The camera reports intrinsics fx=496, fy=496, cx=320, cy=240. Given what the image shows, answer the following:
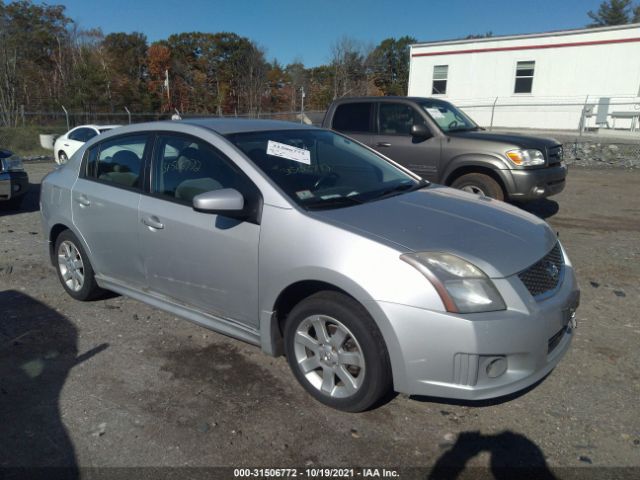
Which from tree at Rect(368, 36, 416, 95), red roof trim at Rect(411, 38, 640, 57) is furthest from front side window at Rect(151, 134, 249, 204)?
tree at Rect(368, 36, 416, 95)

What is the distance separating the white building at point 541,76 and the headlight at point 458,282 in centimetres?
1960

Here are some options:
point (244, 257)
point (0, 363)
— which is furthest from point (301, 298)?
point (0, 363)

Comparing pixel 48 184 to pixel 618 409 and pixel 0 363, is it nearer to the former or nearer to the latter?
pixel 0 363

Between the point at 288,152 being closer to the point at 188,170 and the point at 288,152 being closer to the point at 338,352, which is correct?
the point at 188,170

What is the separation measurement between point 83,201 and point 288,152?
1934mm

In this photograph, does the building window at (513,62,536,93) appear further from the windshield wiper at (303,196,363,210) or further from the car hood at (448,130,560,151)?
the windshield wiper at (303,196,363,210)

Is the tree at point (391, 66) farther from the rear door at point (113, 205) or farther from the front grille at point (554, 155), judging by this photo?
the rear door at point (113, 205)

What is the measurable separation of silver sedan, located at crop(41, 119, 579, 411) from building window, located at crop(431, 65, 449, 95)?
22844 millimetres

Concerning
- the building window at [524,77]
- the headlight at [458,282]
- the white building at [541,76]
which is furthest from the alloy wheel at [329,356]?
the building window at [524,77]

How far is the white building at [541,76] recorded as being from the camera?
2073 cm

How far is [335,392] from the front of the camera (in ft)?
9.48

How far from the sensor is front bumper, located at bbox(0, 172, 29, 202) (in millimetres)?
7961

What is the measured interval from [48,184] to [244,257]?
2699 mm

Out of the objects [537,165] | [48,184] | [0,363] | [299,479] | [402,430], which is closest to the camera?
[299,479]
